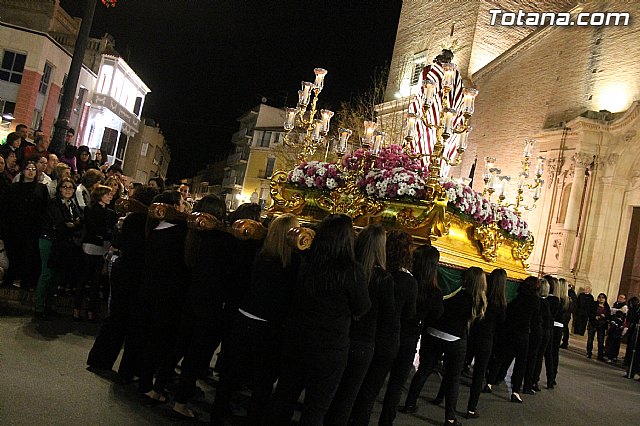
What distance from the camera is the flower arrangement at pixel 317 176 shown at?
953 cm

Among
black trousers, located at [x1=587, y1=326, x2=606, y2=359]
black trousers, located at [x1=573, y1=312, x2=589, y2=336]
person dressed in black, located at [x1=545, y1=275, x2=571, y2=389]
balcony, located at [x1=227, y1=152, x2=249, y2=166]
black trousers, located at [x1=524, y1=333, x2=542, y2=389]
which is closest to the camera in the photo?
black trousers, located at [x1=524, y1=333, x2=542, y2=389]

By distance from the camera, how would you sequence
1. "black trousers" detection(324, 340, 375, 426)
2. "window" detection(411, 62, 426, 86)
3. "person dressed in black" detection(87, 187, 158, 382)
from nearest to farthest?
"black trousers" detection(324, 340, 375, 426), "person dressed in black" detection(87, 187, 158, 382), "window" detection(411, 62, 426, 86)

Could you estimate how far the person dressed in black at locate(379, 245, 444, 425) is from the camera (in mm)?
6172

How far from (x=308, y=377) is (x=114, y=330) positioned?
9.32 ft

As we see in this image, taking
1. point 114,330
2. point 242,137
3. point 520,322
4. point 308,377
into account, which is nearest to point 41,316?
point 114,330

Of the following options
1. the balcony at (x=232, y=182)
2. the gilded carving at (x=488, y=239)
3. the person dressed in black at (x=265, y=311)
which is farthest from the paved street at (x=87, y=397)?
the balcony at (x=232, y=182)

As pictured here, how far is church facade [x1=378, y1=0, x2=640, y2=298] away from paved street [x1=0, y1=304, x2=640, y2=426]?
10455mm

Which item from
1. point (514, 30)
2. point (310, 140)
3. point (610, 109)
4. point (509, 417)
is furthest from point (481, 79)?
point (509, 417)

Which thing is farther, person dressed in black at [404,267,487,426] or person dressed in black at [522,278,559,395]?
person dressed in black at [522,278,559,395]

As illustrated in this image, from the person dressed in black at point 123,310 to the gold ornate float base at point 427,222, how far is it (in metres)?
3.34

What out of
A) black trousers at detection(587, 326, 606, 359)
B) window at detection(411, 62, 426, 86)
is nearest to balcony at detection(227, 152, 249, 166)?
window at detection(411, 62, 426, 86)

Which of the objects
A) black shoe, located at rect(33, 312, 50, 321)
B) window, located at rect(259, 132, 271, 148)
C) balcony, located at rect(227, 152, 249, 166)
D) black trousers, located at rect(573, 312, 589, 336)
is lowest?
black shoe, located at rect(33, 312, 50, 321)

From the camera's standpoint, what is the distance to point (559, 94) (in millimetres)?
26172

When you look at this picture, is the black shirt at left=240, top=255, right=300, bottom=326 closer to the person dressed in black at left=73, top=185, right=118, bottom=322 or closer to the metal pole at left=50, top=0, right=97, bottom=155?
the person dressed in black at left=73, top=185, right=118, bottom=322
